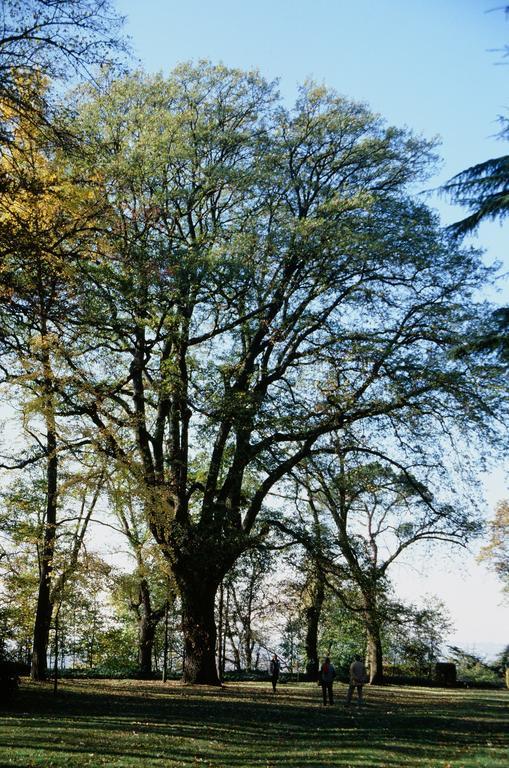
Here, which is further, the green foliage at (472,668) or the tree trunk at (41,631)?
the green foliage at (472,668)

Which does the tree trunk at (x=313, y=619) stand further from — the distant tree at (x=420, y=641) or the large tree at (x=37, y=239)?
the large tree at (x=37, y=239)

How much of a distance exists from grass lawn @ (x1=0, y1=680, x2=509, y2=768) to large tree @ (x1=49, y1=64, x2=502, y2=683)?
5.30 meters

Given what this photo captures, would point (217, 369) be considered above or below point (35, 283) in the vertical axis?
above

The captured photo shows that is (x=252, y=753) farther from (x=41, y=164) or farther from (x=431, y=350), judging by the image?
(x=431, y=350)

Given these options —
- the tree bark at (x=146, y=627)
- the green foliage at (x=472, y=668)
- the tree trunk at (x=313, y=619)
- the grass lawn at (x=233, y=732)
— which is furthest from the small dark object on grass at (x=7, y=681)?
the green foliage at (x=472, y=668)

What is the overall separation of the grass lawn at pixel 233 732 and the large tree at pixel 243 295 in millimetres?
5296

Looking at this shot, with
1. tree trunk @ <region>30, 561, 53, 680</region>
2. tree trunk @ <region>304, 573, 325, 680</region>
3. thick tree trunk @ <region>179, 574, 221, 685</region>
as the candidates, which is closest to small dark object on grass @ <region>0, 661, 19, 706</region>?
tree trunk @ <region>30, 561, 53, 680</region>

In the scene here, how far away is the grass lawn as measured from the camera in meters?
11.0

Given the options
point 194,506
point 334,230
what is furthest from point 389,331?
point 194,506

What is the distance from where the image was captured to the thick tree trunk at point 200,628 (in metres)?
24.4

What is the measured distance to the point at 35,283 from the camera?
12.2 m

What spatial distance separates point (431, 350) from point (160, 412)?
905 cm

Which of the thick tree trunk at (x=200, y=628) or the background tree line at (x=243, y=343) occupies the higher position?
the background tree line at (x=243, y=343)

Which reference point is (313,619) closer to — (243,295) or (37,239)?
(243,295)
